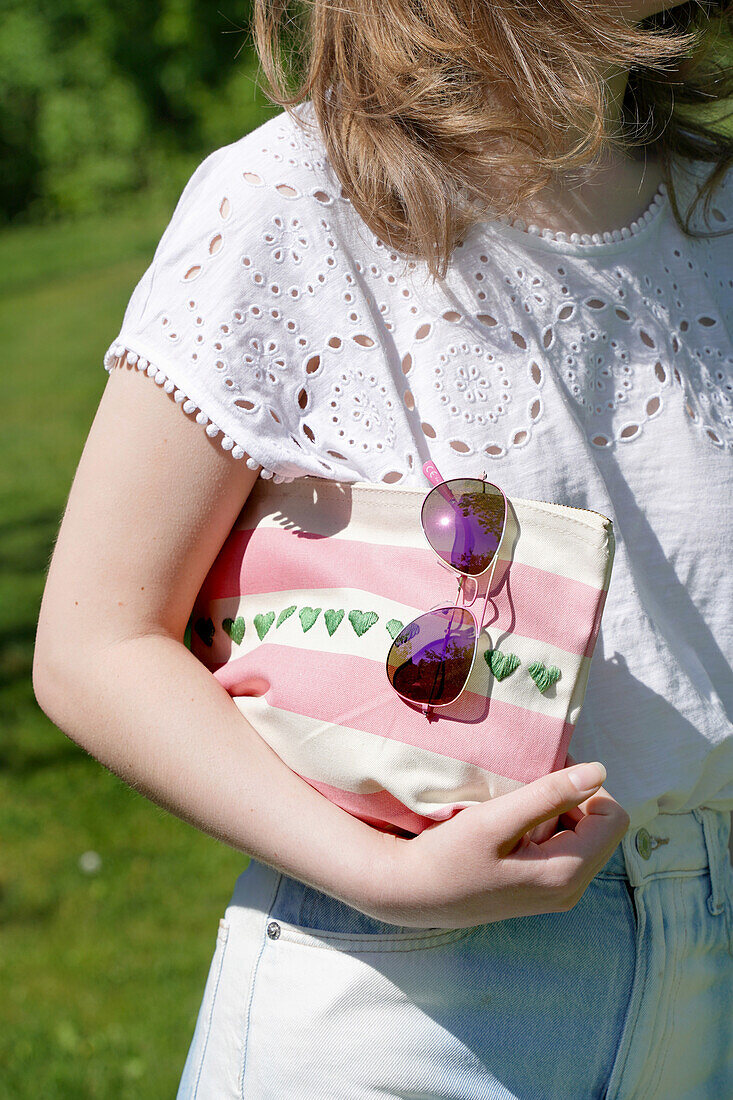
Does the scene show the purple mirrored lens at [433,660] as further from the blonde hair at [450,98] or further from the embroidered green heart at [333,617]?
the blonde hair at [450,98]

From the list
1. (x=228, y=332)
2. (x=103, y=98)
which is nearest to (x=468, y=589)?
(x=228, y=332)

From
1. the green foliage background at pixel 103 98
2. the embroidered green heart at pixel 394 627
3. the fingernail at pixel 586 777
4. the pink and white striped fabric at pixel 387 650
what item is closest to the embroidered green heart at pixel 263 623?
the pink and white striped fabric at pixel 387 650

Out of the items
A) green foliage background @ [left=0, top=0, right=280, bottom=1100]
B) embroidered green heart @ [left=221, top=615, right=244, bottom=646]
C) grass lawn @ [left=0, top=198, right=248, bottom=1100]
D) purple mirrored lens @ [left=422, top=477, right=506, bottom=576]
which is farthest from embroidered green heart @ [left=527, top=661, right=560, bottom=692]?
grass lawn @ [left=0, top=198, right=248, bottom=1100]

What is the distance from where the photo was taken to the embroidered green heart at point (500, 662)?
3.41 feet

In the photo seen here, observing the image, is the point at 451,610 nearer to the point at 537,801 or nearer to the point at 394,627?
the point at 394,627

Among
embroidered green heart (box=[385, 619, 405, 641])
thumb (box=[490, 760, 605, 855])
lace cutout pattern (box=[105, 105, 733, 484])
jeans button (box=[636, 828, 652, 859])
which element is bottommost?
jeans button (box=[636, 828, 652, 859])

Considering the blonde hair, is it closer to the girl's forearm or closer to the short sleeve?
the short sleeve

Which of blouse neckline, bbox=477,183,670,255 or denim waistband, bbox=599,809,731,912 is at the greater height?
blouse neckline, bbox=477,183,670,255

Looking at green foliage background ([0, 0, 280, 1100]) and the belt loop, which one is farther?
green foliage background ([0, 0, 280, 1100])

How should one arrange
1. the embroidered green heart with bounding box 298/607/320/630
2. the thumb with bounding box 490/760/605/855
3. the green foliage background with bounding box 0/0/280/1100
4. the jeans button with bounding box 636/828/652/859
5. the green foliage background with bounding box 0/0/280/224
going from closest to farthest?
the thumb with bounding box 490/760/605/855
the embroidered green heart with bounding box 298/607/320/630
the jeans button with bounding box 636/828/652/859
the green foliage background with bounding box 0/0/280/1100
the green foliage background with bounding box 0/0/280/224

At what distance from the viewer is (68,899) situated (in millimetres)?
3572

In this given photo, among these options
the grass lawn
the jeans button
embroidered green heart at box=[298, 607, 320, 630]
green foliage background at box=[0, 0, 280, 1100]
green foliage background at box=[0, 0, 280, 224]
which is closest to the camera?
embroidered green heart at box=[298, 607, 320, 630]

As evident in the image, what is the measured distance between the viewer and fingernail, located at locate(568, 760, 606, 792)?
1000 millimetres

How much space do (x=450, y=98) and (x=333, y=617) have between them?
2.09ft
